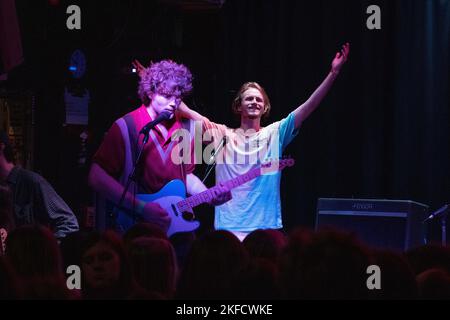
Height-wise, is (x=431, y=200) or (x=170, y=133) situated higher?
(x=170, y=133)

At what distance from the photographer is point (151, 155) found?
211 inches

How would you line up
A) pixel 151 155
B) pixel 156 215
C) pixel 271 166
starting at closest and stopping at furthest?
pixel 156 215 < pixel 151 155 < pixel 271 166

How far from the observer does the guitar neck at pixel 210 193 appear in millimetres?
5309

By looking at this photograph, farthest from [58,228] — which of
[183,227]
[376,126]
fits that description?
[376,126]

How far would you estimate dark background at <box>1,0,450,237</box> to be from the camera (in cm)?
583

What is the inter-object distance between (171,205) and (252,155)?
79cm

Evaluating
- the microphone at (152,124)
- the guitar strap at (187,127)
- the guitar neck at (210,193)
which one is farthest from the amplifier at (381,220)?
the microphone at (152,124)

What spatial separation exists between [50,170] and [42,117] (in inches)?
18.5

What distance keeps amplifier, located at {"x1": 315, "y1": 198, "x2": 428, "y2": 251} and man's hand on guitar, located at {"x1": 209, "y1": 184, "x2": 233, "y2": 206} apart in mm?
730

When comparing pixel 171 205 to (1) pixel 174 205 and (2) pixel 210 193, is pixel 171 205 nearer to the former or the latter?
(1) pixel 174 205

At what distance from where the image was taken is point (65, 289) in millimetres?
1993

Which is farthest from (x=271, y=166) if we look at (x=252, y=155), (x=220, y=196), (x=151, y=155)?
(x=151, y=155)

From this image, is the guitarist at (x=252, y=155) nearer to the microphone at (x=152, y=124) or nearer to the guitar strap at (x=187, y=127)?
the guitar strap at (x=187, y=127)
